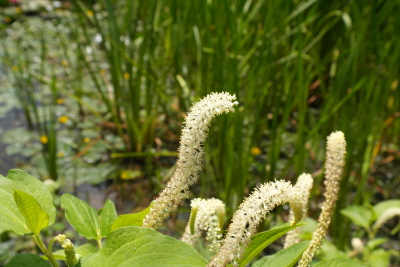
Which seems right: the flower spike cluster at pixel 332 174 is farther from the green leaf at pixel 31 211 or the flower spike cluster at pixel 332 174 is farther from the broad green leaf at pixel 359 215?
the broad green leaf at pixel 359 215

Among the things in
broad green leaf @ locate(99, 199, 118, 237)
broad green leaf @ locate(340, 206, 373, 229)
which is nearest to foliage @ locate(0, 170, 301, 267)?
broad green leaf @ locate(99, 199, 118, 237)

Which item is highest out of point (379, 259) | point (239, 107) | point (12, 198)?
point (239, 107)

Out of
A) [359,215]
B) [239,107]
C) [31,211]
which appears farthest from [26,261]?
[239,107]

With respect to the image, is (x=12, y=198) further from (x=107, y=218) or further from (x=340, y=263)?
(x=340, y=263)

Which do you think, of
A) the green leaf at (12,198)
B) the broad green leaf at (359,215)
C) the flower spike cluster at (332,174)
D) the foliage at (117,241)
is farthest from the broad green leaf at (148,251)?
the broad green leaf at (359,215)

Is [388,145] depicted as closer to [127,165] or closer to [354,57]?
[354,57]

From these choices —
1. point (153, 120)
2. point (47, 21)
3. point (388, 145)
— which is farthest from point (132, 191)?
point (47, 21)
